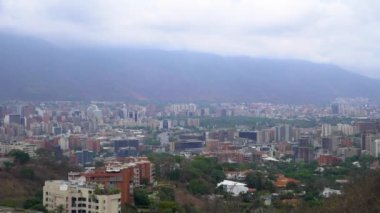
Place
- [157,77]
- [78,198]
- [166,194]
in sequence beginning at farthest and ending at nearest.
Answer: [157,77] < [166,194] < [78,198]

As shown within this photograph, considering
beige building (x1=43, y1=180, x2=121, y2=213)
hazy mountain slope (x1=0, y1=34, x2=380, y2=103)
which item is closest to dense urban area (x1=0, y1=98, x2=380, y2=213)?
beige building (x1=43, y1=180, x2=121, y2=213)

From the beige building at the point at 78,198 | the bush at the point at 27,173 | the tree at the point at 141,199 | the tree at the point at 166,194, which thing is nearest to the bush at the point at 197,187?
the tree at the point at 166,194

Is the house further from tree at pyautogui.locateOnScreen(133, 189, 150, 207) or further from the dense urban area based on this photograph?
tree at pyautogui.locateOnScreen(133, 189, 150, 207)

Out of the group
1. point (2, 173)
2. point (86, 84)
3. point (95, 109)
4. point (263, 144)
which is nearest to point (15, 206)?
point (2, 173)

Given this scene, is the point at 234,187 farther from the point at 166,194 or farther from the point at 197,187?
the point at 166,194

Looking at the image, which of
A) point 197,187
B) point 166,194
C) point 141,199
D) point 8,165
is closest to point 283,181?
point 197,187

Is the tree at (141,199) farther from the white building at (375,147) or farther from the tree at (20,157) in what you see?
the white building at (375,147)
